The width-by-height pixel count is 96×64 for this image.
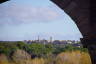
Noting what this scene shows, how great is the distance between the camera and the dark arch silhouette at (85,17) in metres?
4.85

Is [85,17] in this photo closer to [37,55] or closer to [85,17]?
[85,17]

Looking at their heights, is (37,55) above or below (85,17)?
below

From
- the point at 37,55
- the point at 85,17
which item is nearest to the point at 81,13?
the point at 85,17

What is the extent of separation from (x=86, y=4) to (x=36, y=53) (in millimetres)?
43191

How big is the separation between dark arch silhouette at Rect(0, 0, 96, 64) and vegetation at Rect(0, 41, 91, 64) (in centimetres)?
3746

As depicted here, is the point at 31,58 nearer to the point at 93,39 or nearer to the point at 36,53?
the point at 36,53

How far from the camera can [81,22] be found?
5.04m

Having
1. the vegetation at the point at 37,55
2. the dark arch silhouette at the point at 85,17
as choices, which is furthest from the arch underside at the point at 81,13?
the vegetation at the point at 37,55

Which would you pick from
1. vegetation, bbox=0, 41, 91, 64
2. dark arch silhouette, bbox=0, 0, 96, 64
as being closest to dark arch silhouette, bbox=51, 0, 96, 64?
dark arch silhouette, bbox=0, 0, 96, 64

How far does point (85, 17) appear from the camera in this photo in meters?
4.96

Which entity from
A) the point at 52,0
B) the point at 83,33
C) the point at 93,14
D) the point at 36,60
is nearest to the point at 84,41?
the point at 83,33

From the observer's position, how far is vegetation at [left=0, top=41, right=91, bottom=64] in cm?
4391

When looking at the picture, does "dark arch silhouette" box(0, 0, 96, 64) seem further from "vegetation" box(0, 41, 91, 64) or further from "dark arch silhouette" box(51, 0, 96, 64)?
"vegetation" box(0, 41, 91, 64)

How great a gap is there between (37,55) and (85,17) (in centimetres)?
4329
